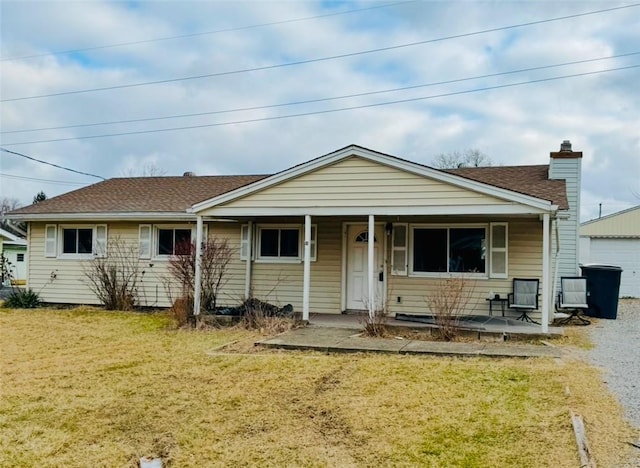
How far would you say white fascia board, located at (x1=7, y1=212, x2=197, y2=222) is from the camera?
47.0 feet

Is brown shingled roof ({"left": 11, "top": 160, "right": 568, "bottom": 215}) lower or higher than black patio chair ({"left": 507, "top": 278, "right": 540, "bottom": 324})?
higher

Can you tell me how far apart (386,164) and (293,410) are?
638 centimetres

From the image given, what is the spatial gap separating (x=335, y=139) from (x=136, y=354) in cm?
1809

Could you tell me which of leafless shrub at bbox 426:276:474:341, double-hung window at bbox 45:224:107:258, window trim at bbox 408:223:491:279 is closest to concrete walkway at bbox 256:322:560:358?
leafless shrub at bbox 426:276:474:341

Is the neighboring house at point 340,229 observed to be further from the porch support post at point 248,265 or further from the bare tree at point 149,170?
the bare tree at point 149,170

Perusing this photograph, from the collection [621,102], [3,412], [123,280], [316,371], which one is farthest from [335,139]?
[3,412]

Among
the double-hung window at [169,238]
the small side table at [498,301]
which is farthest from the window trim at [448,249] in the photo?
the double-hung window at [169,238]

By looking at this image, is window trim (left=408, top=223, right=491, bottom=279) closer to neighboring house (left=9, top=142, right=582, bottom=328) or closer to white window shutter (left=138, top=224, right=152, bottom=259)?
neighboring house (left=9, top=142, right=582, bottom=328)

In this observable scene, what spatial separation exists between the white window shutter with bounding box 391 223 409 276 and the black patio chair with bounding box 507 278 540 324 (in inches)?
95.4

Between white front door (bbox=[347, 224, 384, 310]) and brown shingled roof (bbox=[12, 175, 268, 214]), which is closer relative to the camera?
white front door (bbox=[347, 224, 384, 310])

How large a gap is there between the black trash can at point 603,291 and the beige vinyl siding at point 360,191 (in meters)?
5.70

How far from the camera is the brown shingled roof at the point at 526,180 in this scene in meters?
12.4

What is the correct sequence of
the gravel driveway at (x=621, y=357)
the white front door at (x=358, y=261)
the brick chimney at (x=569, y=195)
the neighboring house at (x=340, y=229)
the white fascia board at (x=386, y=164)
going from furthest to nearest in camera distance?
the brick chimney at (x=569, y=195) < the white front door at (x=358, y=261) < the neighboring house at (x=340, y=229) < the white fascia board at (x=386, y=164) < the gravel driveway at (x=621, y=357)

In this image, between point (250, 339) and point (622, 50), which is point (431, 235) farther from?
point (622, 50)
